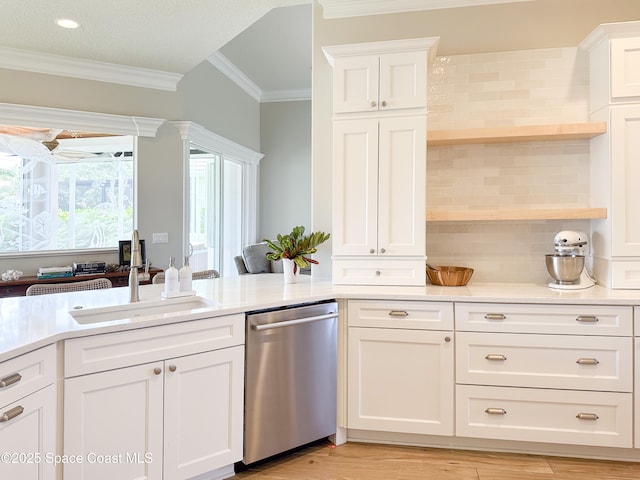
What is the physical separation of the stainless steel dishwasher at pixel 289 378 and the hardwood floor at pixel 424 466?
0.11 m

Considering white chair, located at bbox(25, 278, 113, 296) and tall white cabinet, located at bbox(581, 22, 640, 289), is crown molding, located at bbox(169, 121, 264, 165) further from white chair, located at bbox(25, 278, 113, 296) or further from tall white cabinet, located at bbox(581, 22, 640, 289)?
tall white cabinet, located at bbox(581, 22, 640, 289)

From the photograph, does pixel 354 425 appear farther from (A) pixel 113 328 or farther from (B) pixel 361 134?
(B) pixel 361 134

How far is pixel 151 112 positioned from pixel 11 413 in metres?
4.03

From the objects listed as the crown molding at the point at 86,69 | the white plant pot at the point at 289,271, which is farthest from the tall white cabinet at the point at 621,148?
the crown molding at the point at 86,69

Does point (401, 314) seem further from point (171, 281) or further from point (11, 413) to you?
point (11, 413)

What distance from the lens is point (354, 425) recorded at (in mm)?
2549

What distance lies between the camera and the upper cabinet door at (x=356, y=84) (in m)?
2.74

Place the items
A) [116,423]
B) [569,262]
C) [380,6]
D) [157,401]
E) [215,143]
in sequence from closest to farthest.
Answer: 1. [116,423]
2. [157,401]
3. [569,262]
4. [380,6]
5. [215,143]

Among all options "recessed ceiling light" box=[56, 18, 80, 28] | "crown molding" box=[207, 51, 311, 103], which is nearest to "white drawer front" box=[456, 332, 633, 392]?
"recessed ceiling light" box=[56, 18, 80, 28]

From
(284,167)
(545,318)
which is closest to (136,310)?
(545,318)

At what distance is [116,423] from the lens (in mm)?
1807

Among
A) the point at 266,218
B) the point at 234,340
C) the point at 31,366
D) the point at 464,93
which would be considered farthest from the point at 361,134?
the point at 266,218

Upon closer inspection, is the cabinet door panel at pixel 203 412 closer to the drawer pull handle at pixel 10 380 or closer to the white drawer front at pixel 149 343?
the white drawer front at pixel 149 343

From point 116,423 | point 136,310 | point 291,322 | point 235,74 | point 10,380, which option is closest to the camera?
point 10,380
